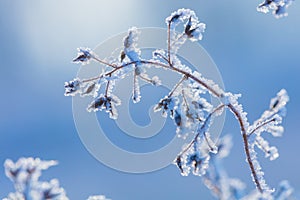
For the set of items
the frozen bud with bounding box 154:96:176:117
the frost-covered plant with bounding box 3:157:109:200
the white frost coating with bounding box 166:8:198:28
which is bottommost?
the frost-covered plant with bounding box 3:157:109:200

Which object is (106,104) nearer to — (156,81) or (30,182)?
(156,81)

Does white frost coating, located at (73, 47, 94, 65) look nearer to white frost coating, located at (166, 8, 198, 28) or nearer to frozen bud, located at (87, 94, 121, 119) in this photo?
frozen bud, located at (87, 94, 121, 119)

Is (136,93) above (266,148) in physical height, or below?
above

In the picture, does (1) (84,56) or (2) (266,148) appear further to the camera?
(1) (84,56)

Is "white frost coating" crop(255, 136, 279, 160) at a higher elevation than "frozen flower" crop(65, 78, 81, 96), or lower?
lower

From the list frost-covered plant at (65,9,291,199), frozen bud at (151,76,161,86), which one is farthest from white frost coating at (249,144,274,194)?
frozen bud at (151,76,161,86)

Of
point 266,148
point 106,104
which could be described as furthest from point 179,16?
point 266,148

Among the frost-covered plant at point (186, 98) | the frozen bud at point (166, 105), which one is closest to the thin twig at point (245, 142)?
the frost-covered plant at point (186, 98)

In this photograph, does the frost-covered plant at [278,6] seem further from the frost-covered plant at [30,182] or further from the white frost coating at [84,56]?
the frost-covered plant at [30,182]
